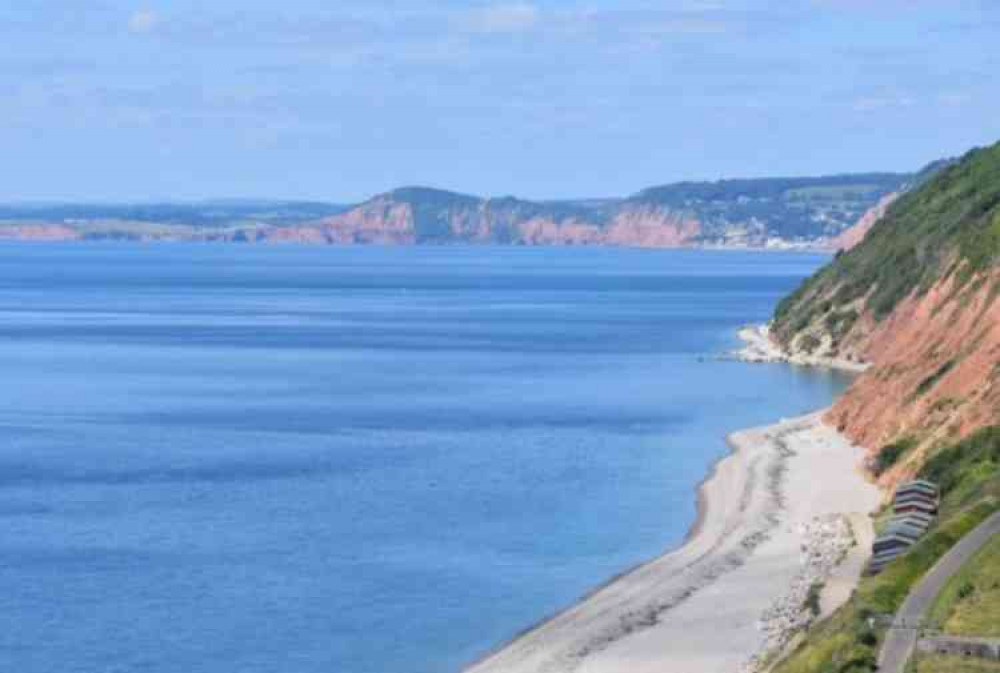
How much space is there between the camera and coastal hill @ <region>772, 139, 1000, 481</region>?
224ft

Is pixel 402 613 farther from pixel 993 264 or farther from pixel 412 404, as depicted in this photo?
pixel 412 404

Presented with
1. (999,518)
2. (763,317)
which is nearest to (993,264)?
(999,518)

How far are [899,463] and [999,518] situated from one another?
1962 centimetres

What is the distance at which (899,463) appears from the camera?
6644 centimetres

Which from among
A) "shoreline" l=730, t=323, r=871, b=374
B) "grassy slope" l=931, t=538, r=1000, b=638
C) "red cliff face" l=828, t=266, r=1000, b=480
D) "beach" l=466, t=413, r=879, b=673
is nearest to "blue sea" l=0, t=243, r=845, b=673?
"beach" l=466, t=413, r=879, b=673

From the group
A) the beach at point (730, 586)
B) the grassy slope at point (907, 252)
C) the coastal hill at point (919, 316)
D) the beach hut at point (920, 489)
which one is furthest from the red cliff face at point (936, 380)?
the grassy slope at point (907, 252)

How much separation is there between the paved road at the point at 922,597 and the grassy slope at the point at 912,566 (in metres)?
0.26

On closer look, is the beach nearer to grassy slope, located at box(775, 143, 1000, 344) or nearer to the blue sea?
the blue sea

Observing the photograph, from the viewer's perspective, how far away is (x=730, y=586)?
5269 cm

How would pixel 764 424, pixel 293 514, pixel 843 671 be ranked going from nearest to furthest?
1. pixel 843 671
2. pixel 293 514
3. pixel 764 424

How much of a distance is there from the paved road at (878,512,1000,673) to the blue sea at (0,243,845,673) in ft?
34.5

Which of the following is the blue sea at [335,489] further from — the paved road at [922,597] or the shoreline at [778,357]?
the paved road at [922,597]

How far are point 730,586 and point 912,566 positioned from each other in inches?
362

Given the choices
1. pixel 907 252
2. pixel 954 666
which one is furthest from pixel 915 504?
pixel 907 252
